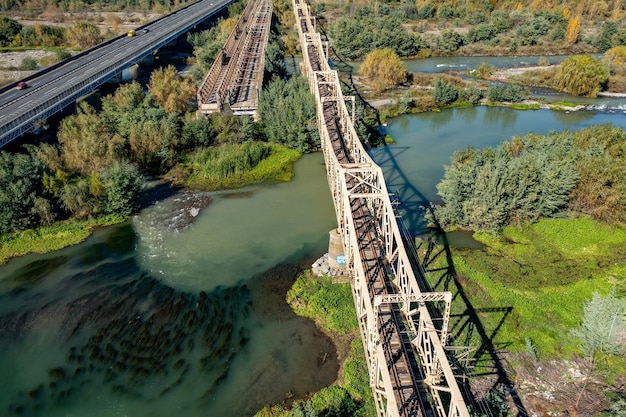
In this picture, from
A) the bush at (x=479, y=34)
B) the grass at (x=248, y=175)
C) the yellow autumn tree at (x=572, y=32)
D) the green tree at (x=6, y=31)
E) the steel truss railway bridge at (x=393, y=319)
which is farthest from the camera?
the bush at (x=479, y=34)

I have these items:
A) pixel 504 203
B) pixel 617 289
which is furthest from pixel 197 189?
pixel 617 289

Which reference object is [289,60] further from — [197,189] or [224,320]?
[224,320]

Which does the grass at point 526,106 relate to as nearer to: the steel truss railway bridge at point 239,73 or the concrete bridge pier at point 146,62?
the steel truss railway bridge at point 239,73

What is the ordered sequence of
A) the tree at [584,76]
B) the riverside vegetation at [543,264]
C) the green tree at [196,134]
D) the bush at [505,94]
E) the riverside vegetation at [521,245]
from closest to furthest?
the riverside vegetation at [543,264]
the riverside vegetation at [521,245]
the green tree at [196,134]
the bush at [505,94]
the tree at [584,76]

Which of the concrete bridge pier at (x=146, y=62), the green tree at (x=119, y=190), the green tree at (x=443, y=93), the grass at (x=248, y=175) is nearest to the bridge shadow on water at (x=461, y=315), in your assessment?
→ the grass at (x=248, y=175)

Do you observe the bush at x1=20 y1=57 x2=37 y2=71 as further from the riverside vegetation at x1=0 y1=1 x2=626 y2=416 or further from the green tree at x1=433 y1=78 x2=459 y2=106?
the green tree at x1=433 y1=78 x2=459 y2=106

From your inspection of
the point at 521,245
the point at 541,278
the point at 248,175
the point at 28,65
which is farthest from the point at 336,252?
the point at 28,65

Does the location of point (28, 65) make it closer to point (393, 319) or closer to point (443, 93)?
point (443, 93)
